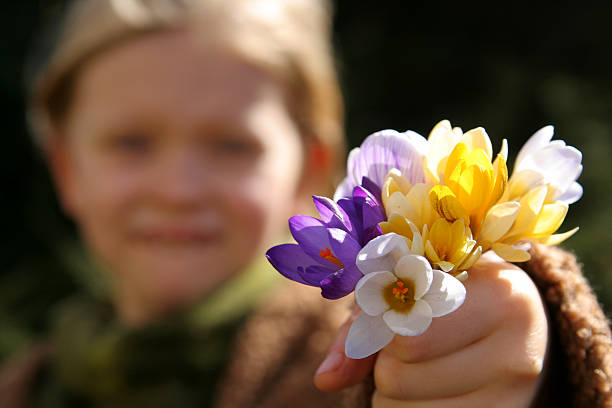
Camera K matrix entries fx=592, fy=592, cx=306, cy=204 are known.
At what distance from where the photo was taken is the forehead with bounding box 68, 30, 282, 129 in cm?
103

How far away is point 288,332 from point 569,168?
2.06ft

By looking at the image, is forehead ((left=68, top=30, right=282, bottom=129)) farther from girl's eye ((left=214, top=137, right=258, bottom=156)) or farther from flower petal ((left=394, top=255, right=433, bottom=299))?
flower petal ((left=394, top=255, right=433, bottom=299))

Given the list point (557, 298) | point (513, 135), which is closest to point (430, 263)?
point (557, 298)

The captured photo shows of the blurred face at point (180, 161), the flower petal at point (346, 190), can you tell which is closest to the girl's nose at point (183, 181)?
the blurred face at point (180, 161)

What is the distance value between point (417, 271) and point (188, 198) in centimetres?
71

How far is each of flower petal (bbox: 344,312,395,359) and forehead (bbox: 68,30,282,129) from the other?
2.36 ft

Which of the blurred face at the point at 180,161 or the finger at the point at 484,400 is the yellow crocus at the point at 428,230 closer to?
the finger at the point at 484,400

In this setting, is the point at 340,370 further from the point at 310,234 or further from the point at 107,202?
the point at 107,202

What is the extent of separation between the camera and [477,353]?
1.38ft

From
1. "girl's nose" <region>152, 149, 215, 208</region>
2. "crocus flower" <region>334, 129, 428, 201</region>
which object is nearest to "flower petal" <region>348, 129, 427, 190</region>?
"crocus flower" <region>334, 129, 428, 201</region>

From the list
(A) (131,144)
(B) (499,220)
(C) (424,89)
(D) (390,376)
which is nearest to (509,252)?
(B) (499,220)

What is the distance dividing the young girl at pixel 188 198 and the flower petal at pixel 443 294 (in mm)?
495

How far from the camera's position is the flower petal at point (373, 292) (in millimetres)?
364

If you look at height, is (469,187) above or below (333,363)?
above
